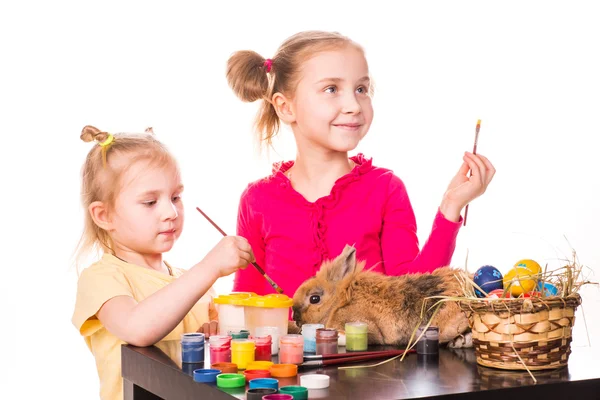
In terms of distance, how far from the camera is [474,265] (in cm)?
335

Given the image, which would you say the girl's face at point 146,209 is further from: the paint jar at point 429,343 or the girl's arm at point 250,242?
the paint jar at point 429,343

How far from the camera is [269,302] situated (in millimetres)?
1437

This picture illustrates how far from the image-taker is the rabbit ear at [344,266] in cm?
152

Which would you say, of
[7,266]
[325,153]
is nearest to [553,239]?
[325,153]

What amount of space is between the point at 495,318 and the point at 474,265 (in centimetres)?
214

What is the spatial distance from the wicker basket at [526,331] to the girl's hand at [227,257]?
497 millimetres

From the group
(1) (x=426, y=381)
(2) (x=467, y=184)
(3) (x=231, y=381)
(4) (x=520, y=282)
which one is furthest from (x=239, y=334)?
(2) (x=467, y=184)

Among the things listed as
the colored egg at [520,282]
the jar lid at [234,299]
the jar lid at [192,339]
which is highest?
the jar lid at [234,299]

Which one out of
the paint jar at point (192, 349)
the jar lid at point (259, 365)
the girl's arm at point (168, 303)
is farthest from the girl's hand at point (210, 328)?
the jar lid at point (259, 365)

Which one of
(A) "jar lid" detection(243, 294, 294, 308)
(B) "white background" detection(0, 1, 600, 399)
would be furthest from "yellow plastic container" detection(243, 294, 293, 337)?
(B) "white background" detection(0, 1, 600, 399)

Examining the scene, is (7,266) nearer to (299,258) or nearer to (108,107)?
(108,107)

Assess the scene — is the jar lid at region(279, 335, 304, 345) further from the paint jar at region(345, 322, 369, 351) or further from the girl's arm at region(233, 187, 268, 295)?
the girl's arm at region(233, 187, 268, 295)

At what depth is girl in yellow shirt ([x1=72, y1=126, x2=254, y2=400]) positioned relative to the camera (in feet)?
5.18

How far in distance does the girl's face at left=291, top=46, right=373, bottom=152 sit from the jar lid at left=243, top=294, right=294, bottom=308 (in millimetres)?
708
